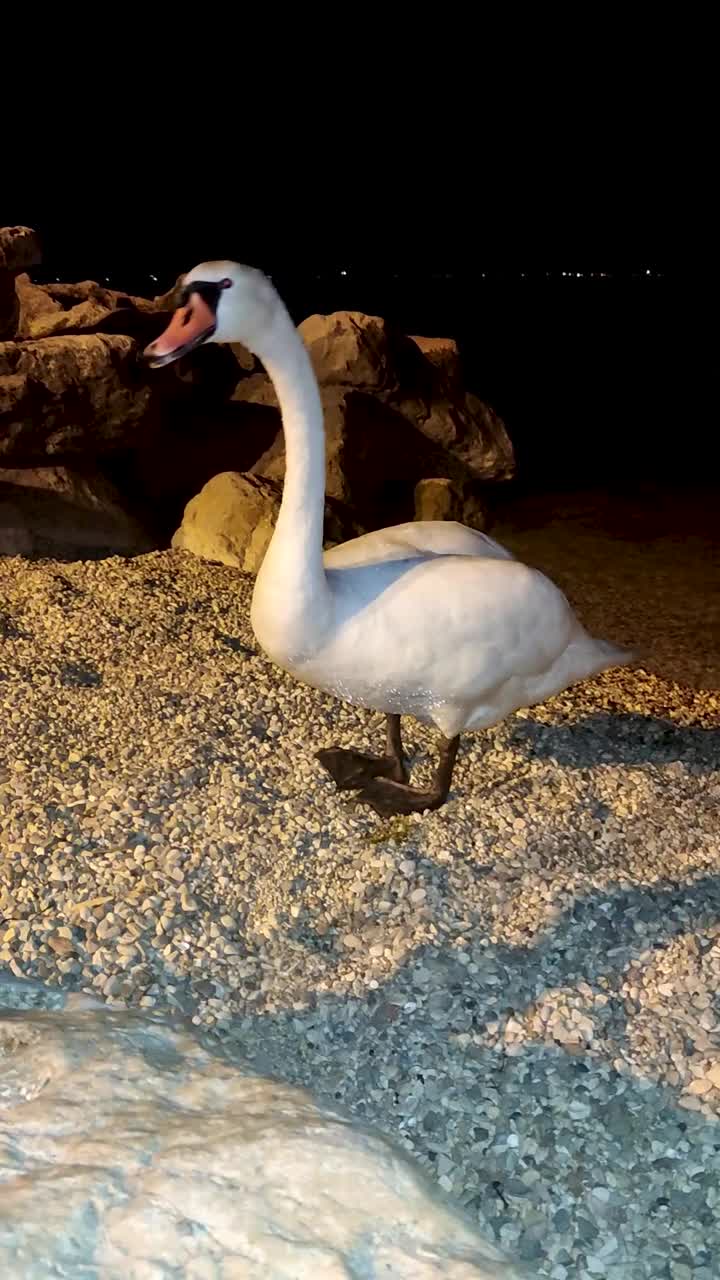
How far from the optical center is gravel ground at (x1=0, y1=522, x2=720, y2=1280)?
200 cm

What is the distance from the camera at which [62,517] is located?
16.5 ft

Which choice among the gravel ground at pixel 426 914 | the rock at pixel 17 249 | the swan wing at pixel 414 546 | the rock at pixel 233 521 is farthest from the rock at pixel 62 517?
the swan wing at pixel 414 546

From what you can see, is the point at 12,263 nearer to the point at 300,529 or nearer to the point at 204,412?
the point at 204,412

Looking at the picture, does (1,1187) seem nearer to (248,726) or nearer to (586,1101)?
(586,1101)

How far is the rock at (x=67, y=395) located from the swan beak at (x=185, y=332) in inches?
113

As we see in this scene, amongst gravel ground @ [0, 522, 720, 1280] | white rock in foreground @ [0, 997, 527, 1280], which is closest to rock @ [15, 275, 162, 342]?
gravel ground @ [0, 522, 720, 1280]

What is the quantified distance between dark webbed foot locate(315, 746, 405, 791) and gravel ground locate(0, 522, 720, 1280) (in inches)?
2.0

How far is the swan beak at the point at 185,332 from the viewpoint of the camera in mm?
2186

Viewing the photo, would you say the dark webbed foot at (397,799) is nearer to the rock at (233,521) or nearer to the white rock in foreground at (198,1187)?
the white rock in foreground at (198,1187)

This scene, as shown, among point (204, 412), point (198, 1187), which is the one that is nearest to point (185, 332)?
point (198, 1187)

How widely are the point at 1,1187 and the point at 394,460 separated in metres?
5.52

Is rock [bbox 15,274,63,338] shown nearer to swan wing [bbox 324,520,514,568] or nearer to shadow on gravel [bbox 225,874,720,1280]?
swan wing [bbox 324,520,514,568]

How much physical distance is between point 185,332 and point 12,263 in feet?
13.5

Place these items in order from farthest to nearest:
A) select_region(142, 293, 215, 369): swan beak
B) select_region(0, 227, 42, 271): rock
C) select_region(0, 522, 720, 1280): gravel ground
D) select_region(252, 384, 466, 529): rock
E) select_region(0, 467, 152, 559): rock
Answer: select_region(252, 384, 466, 529): rock → select_region(0, 227, 42, 271): rock → select_region(0, 467, 152, 559): rock → select_region(142, 293, 215, 369): swan beak → select_region(0, 522, 720, 1280): gravel ground
